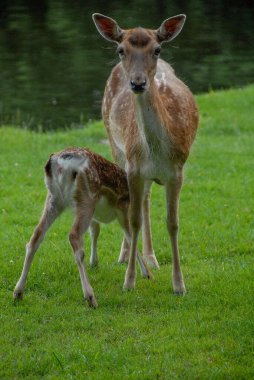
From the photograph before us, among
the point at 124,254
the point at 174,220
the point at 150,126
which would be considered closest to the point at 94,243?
the point at 124,254

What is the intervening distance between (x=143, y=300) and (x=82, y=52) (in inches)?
655

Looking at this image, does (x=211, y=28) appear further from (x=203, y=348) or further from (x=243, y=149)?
(x=203, y=348)

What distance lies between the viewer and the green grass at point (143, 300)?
222 inches

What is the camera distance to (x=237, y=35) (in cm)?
2547

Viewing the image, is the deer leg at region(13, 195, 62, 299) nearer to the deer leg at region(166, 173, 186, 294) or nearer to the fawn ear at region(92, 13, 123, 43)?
the deer leg at region(166, 173, 186, 294)

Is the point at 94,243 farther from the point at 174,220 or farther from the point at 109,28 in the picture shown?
the point at 109,28

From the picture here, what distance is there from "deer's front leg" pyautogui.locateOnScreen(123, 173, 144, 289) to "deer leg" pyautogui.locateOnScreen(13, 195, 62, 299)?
0.58 m

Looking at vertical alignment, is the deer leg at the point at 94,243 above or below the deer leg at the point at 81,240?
below

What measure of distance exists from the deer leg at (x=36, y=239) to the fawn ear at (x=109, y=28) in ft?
4.33

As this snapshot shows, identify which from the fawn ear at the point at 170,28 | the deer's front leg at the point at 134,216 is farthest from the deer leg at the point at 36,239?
the fawn ear at the point at 170,28

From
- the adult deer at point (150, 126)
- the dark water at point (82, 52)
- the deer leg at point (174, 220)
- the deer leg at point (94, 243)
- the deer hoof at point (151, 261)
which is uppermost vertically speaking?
the adult deer at point (150, 126)

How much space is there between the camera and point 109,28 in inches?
282

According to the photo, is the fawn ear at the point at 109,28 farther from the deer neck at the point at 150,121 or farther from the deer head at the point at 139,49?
the deer neck at the point at 150,121

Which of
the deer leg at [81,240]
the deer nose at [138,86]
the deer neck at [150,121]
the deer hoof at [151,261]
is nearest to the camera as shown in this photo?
the deer nose at [138,86]
